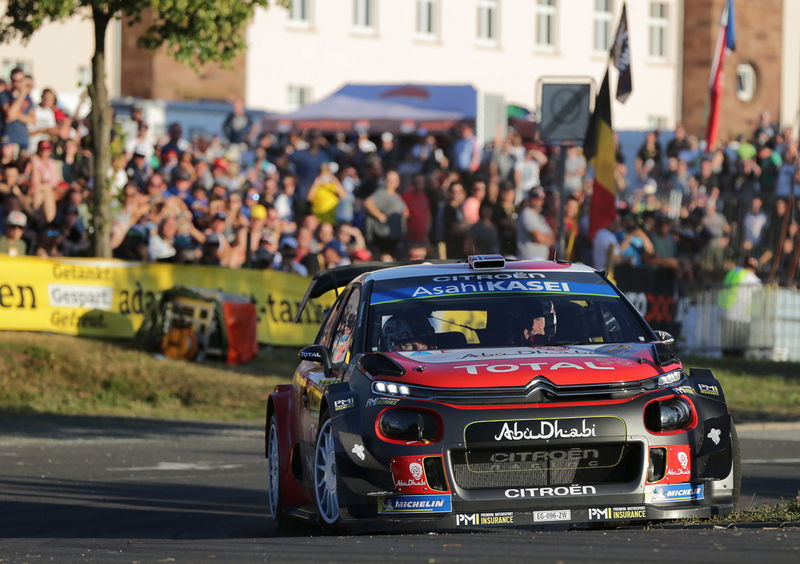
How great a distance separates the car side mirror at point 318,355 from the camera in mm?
9867

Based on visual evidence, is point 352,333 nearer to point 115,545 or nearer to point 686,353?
point 115,545

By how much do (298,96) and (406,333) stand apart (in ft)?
127

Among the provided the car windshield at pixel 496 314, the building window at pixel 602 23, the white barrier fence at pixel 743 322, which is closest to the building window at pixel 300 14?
the building window at pixel 602 23

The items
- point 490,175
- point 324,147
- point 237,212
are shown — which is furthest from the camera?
point 324,147

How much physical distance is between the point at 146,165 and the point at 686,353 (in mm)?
8426

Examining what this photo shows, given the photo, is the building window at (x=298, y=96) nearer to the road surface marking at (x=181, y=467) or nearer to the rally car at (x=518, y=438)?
the road surface marking at (x=181, y=467)

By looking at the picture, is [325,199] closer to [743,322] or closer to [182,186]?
[182,186]

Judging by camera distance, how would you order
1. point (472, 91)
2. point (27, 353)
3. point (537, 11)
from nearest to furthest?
point (27, 353) → point (472, 91) → point (537, 11)

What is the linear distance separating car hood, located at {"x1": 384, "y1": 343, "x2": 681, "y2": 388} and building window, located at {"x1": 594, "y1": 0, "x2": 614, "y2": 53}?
47438 mm

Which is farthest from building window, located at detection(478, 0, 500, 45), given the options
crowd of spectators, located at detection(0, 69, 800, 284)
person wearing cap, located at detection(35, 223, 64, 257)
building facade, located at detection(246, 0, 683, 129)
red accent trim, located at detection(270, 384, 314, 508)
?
red accent trim, located at detection(270, 384, 314, 508)

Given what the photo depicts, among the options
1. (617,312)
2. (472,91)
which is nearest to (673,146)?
(472,91)

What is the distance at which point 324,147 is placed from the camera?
31750mm

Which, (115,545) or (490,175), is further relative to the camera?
(490,175)

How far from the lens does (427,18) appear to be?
51.3 meters
